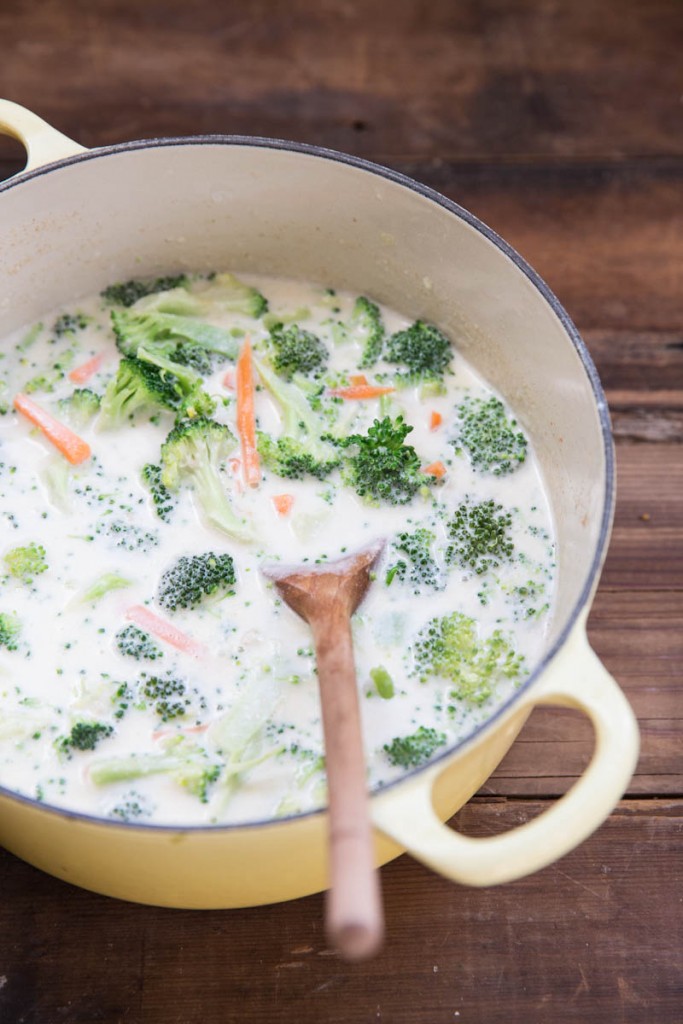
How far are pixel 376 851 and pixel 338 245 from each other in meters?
1.32

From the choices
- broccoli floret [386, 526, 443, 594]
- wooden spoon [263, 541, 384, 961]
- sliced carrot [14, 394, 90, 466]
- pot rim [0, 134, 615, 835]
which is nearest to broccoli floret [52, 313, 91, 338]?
sliced carrot [14, 394, 90, 466]

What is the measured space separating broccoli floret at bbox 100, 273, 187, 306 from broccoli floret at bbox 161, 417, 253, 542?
45 cm

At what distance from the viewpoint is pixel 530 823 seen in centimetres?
144

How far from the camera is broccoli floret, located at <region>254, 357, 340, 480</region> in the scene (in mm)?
2178

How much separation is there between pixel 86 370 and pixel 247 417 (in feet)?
1.24

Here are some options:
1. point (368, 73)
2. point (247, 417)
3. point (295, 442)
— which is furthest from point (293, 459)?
point (368, 73)

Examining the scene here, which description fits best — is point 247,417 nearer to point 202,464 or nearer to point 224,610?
point 202,464

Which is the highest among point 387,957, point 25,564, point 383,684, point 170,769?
point 25,564

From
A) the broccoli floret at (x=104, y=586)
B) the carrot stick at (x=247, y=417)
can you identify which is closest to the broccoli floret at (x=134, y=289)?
the carrot stick at (x=247, y=417)

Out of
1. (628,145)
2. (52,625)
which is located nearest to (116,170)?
(52,625)

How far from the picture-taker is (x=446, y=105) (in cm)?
288

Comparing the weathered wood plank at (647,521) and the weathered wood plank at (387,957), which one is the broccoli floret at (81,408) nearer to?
the weathered wood plank at (387,957)

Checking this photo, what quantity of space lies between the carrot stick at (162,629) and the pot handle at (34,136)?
0.87m

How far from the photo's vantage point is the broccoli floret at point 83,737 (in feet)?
6.04
